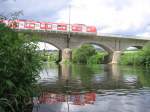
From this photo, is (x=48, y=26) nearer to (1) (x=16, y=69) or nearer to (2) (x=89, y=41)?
(2) (x=89, y=41)

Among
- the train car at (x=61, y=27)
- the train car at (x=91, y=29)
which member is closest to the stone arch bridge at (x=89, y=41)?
the train car at (x=61, y=27)

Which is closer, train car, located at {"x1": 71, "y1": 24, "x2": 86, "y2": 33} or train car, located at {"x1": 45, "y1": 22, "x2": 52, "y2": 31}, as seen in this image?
train car, located at {"x1": 45, "y1": 22, "x2": 52, "y2": 31}

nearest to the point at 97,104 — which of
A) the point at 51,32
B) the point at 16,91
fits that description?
the point at 16,91

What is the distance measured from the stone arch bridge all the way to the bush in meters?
64.1

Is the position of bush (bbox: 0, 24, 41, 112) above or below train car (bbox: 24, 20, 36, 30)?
below

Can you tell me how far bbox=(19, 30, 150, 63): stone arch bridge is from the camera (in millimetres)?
80981

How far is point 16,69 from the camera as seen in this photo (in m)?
10.4

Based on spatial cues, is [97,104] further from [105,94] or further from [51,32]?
[51,32]

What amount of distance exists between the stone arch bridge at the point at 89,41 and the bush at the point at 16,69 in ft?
210

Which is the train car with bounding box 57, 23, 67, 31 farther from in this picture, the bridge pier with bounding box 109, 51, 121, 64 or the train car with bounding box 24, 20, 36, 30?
the bridge pier with bounding box 109, 51, 121, 64

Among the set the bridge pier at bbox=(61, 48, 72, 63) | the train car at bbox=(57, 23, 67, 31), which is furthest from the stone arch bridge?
the train car at bbox=(57, 23, 67, 31)

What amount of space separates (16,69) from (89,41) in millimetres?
75828

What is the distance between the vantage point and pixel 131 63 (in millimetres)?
71812

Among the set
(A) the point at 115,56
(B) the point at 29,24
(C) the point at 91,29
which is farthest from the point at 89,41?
(B) the point at 29,24
